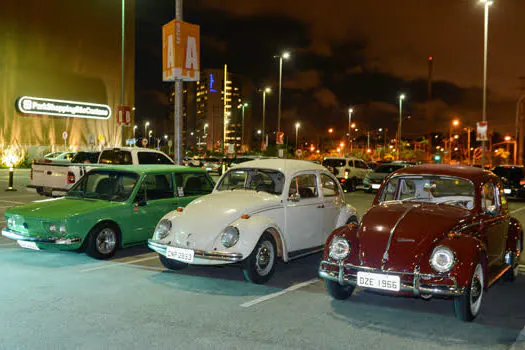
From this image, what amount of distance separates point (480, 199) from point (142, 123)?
579ft

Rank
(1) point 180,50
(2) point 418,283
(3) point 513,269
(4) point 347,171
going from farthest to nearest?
1. (4) point 347,171
2. (1) point 180,50
3. (3) point 513,269
4. (2) point 418,283

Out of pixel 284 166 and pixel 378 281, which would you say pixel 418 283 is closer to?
pixel 378 281

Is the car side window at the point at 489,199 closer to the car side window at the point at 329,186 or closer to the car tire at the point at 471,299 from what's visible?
the car tire at the point at 471,299

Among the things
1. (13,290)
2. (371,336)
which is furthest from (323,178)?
(13,290)

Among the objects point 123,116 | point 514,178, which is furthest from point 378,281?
point 123,116

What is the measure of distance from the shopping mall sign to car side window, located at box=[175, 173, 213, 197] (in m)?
4.04

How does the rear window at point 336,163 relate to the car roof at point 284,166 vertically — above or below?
above

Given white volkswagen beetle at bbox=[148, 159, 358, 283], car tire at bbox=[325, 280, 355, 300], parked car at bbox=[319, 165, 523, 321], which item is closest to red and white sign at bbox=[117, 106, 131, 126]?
white volkswagen beetle at bbox=[148, 159, 358, 283]

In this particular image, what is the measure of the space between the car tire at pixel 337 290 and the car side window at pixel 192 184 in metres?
4.63

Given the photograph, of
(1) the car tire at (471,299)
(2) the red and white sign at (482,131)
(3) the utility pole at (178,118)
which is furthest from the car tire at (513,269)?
(2) the red and white sign at (482,131)

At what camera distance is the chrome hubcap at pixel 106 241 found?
8.95 metres

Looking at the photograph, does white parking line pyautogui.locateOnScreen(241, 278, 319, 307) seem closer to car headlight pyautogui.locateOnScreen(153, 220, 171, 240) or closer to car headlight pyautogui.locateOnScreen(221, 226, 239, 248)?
car headlight pyautogui.locateOnScreen(221, 226, 239, 248)

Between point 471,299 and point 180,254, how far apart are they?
3792 mm

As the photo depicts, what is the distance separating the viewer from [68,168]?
15.1 m
